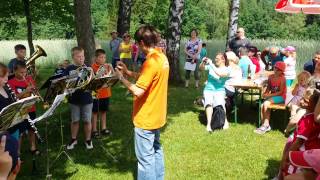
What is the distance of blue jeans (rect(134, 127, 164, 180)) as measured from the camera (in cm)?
484

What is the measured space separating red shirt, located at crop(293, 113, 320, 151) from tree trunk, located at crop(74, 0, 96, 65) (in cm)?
516

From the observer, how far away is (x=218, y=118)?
8297 millimetres

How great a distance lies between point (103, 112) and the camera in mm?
7809

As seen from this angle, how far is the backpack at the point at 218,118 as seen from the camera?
8.28 meters

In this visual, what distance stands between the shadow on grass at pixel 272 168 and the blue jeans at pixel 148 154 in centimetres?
175

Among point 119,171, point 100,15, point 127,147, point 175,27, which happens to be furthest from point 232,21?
point 100,15

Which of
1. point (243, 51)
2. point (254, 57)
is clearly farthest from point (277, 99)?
point (254, 57)

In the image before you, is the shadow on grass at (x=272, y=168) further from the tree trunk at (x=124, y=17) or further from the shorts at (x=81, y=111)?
the tree trunk at (x=124, y=17)

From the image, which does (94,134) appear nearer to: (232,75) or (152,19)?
(232,75)

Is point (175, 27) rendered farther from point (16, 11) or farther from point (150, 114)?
point (150, 114)

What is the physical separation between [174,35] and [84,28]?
524 centimetres

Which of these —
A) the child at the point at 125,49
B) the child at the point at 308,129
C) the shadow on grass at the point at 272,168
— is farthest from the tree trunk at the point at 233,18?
the child at the point at 308,129

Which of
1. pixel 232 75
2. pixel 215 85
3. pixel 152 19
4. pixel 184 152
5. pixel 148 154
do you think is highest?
pixel 152 19

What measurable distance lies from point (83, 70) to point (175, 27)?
25.8 ft
